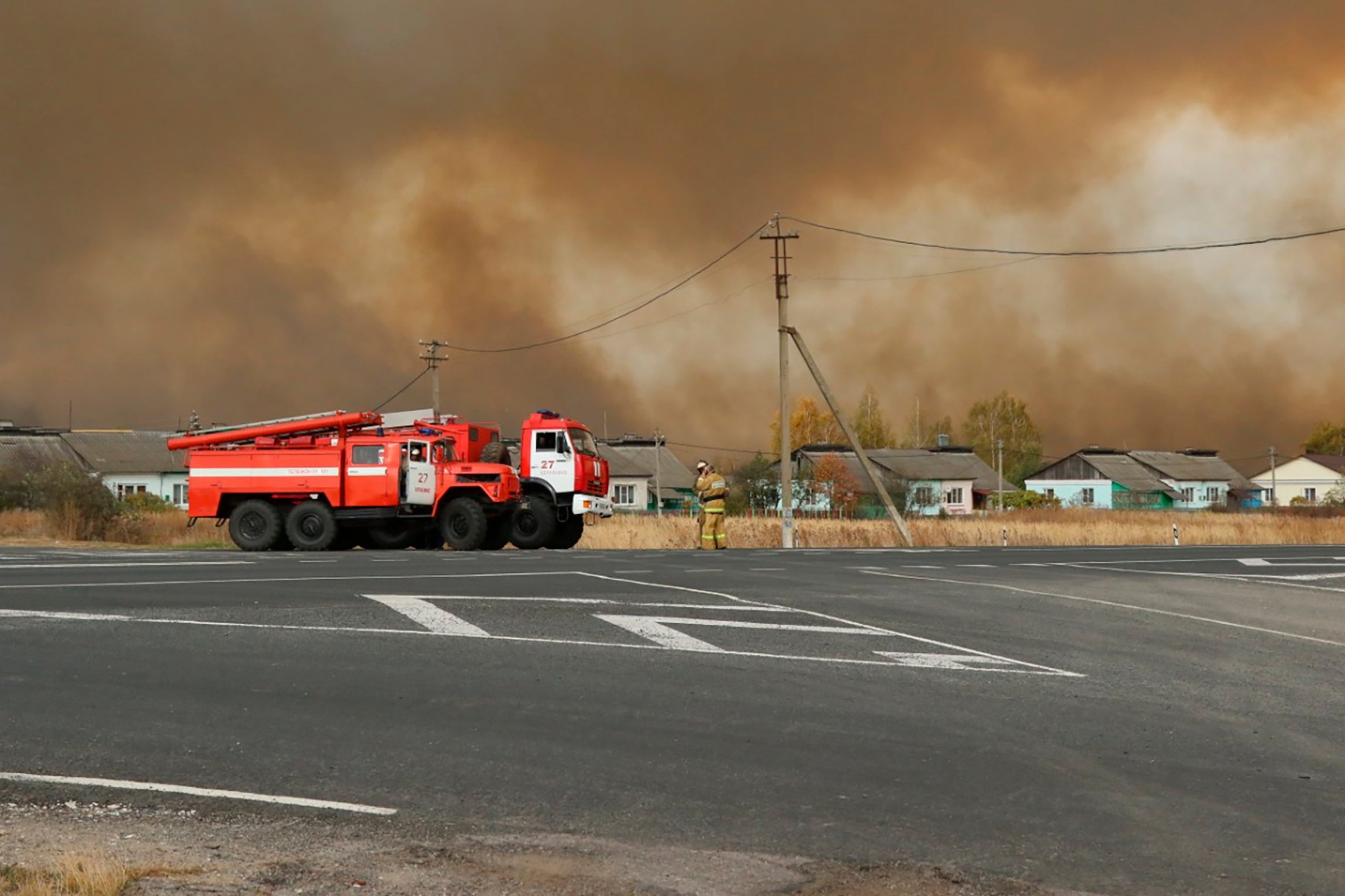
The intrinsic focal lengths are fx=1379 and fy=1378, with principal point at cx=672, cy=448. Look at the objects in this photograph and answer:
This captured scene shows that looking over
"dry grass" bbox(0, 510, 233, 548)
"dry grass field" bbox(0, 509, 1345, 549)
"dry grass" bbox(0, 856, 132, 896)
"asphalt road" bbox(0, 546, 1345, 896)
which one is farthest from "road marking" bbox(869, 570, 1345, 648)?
"dry grass" bbox(0, 510, 233, 548)

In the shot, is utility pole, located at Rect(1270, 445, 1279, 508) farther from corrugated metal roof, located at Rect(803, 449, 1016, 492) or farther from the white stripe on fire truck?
the white stripe on fire truck

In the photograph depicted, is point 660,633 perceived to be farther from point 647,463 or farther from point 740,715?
point 647,463

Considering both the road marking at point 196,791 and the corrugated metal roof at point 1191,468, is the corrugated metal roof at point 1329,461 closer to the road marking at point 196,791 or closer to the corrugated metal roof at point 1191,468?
the corrugated metal roof at point 1191,468

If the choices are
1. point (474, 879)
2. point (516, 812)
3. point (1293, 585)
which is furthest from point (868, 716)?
point (1293, 585)

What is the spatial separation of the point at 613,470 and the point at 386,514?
6743 centimetres

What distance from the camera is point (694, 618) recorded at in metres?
13.0

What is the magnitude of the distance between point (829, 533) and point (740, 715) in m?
32.2

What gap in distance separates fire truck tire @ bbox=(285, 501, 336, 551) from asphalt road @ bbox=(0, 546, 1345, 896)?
41.6ft

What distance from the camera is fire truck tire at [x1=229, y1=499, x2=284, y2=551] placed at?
2912cm

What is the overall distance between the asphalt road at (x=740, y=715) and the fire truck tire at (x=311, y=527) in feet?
41.6

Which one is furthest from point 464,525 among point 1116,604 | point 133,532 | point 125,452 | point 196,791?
point 125,452

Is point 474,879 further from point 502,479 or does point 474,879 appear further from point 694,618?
point 502,479

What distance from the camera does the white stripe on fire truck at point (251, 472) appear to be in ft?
96.1

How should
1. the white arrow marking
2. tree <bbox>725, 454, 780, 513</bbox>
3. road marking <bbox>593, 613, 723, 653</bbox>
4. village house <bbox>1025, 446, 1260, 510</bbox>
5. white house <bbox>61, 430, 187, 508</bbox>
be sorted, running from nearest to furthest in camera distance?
the white arrow marking
road marking <bbox>593, 613, 723, 653</bbox>
tree <bbox>725, 454, 780, 513</bbox>
white house <bbox>61, 430, 187, 508</bbox>
village house <bbox>1025, 446, 1260, 510</bbox>
